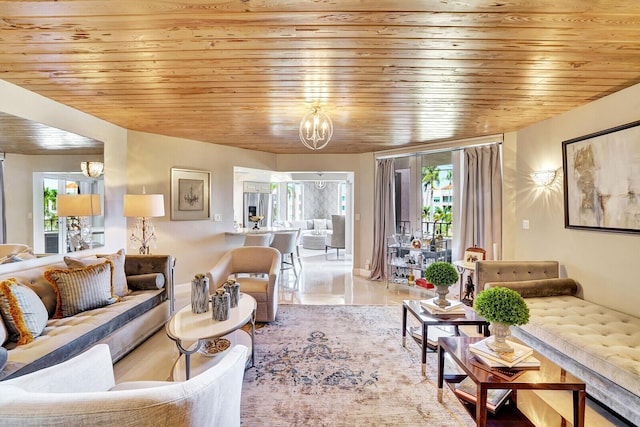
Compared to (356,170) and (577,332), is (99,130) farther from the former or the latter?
(577,332)

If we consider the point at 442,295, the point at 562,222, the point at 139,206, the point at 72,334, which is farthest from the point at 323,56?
the point at 562,222

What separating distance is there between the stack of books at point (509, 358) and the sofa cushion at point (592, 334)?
1.66 feet

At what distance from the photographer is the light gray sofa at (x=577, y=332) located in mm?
1859

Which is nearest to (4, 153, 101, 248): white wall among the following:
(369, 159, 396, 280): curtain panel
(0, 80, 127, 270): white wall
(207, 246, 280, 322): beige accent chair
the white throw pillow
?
(0, 80, 127, 270): white wall

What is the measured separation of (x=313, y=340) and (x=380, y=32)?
2.73 metres

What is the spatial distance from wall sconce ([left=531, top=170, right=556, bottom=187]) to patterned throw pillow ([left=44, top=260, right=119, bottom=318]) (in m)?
4.84

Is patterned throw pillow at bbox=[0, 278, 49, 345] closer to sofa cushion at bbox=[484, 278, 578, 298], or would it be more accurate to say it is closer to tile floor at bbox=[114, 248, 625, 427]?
tile floor at bbox=[114, 248, 625, 427]

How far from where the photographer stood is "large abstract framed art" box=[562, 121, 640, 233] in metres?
2.71

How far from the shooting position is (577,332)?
2357mm

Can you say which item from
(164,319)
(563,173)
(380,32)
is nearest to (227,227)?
(164,319)

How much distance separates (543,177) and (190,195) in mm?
4912

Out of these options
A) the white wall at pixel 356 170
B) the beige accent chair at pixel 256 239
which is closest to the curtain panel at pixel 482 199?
the white wall at pixel 356 170

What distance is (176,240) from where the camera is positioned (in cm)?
486

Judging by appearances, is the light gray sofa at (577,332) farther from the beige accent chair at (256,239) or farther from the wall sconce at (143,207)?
the wall sconce at (143,207)
